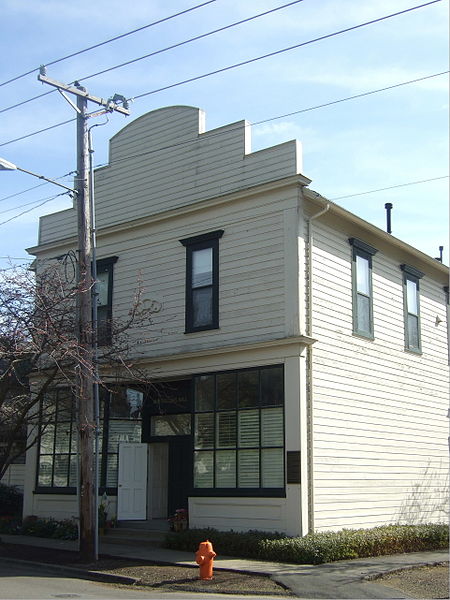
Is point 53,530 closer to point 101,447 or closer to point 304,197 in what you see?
point 101,447

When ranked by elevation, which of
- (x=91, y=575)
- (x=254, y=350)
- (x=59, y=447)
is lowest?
(x=91, y=575)

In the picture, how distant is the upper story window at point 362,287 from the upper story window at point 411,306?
193 centimetres

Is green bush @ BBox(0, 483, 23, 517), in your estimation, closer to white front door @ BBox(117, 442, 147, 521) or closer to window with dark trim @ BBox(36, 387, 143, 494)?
window with dark trim @ BBox(36, 387, 143, 494)

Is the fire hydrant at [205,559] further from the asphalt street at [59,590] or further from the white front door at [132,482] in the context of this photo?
the white front door at [132,482]

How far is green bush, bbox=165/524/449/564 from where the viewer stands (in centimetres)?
1493

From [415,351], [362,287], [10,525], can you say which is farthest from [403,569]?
[10,525]

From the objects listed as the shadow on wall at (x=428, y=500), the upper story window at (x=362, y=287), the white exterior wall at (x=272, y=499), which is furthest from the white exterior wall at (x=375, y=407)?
the white exterior wall at (x=272, y=499)

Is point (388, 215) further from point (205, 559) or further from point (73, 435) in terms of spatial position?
point (205, 559)

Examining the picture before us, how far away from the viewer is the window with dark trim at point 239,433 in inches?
659

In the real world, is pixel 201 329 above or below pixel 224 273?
below

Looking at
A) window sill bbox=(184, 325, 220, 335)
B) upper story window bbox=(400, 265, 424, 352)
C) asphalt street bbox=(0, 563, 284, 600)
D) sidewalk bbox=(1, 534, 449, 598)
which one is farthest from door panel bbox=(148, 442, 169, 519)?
upper story window bbox=(400, 265, 424, 352)

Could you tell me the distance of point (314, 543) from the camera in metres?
15.0

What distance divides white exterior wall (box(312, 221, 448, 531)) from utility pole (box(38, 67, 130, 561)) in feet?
15.4

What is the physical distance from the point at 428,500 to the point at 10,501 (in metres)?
12.6
